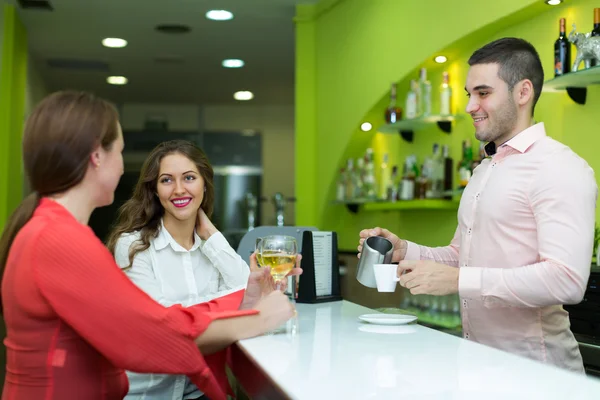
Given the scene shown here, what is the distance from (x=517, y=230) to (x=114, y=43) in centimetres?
562

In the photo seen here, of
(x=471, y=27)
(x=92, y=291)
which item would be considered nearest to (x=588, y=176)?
(x=92, y=291)

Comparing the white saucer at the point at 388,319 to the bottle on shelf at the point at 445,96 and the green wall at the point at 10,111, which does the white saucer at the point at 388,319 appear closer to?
the bottle on shelf at the point at 445,96

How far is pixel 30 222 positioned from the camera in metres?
1.32

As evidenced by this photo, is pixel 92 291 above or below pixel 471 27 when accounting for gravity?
below

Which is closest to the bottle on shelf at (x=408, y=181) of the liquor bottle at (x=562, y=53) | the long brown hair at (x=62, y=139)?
the liquor bottle at (x=562, y=53)

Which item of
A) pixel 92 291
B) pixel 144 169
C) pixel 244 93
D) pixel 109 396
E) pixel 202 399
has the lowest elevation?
pixel 202 399

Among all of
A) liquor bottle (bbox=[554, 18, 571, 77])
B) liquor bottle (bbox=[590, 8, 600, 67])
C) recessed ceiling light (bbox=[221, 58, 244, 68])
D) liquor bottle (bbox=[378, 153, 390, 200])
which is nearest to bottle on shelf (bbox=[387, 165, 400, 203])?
liquor bottle (bbox=[378, 153, 390, 200])

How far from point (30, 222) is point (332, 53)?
14.4 ft

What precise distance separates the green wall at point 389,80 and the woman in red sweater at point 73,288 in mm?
2446

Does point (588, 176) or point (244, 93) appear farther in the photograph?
point (244, 93)

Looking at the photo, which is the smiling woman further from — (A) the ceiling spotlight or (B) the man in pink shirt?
(A) the ceiling spotlight

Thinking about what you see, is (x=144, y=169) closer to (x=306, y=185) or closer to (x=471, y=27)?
(x=471, y=27)

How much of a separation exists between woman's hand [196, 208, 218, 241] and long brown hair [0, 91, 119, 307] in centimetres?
109

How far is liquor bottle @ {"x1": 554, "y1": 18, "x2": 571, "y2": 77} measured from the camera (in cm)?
307
